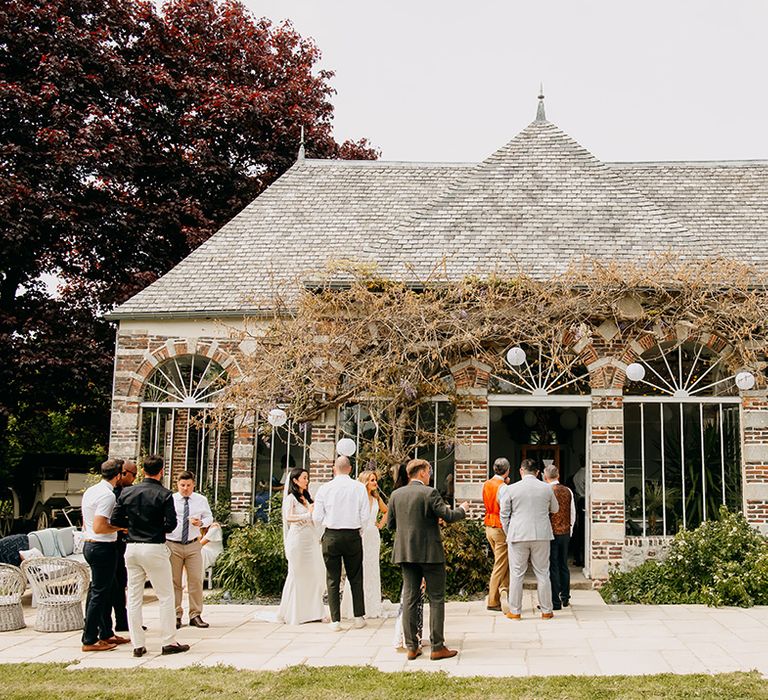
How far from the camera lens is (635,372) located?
11461mm

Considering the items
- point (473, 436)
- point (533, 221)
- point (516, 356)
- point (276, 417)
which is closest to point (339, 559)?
point (276, 417)

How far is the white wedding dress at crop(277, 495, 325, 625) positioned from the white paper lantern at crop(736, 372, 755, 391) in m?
6.32

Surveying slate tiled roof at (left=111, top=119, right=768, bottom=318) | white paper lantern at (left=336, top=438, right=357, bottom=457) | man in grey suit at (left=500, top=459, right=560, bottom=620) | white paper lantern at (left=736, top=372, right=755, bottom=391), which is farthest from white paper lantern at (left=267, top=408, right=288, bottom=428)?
white paper lantern at (left=736, top=372, right=755, bottom=391)

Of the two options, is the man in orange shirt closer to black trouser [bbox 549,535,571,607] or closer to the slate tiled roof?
black trouser [bbox 549,535,571,607]

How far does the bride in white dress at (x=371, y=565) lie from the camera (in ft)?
30.3

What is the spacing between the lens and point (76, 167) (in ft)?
57.7

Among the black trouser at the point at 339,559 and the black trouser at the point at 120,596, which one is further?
the black trouser at the point at 339,559

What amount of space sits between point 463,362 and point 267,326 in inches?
128

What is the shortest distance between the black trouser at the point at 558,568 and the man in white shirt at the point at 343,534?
90.4 inches

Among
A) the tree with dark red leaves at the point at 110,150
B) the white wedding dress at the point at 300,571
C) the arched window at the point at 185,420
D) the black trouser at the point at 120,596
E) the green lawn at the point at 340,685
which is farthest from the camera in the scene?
the tree with dark red leaves at the point at 110,150

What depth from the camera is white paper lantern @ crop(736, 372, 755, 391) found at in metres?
11.3

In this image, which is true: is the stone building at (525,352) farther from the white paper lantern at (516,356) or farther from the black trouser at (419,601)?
the black trouser at (419,601)

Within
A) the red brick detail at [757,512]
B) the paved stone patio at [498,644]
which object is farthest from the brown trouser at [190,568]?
the red brick detail at [757,512]

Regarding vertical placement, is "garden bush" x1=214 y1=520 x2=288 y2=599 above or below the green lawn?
above
